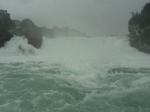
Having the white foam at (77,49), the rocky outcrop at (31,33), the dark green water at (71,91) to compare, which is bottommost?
the dark green water at (71,91)

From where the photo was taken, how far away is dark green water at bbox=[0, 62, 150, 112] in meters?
15.2

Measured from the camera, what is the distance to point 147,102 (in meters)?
15.9

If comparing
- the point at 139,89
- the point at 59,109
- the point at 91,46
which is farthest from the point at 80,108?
the point at 91,46

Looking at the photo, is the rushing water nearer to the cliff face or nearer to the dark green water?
the dark green water

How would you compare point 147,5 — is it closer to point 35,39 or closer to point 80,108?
point 35,39

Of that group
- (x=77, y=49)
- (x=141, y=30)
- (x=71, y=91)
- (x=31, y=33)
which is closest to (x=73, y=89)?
(x=71, y=91)

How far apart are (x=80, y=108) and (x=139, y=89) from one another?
558cm

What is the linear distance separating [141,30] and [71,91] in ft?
106

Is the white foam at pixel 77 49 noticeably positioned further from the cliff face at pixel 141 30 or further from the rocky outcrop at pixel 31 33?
the cliff face at pixel 141 30

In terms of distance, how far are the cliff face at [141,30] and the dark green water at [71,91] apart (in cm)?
2149

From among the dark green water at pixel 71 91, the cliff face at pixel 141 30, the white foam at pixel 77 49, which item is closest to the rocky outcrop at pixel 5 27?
the white foam at pixel 77 49

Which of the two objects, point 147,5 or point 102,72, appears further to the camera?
point 147,5

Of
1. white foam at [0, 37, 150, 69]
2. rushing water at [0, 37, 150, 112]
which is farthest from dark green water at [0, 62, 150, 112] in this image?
white foam at [0, 37, 150, 69]

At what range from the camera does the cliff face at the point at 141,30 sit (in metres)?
44.9
